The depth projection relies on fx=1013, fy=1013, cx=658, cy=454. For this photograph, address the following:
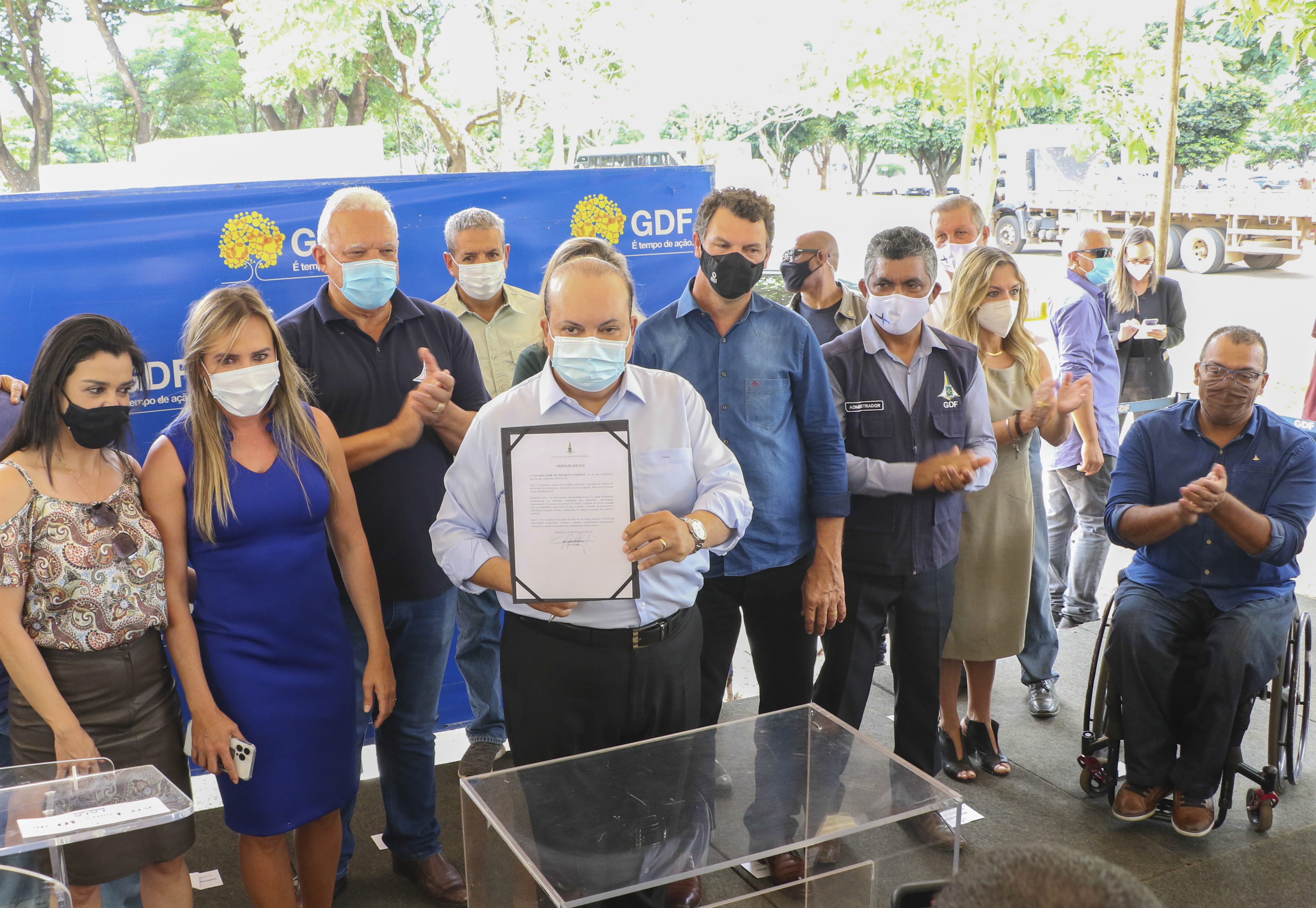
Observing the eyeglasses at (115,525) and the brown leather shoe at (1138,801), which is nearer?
the eyeglasses at (115,525)

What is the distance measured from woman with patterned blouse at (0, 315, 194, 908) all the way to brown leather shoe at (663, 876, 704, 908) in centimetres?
118

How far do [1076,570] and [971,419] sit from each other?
235cm

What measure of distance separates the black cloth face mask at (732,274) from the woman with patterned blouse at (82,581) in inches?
55.0

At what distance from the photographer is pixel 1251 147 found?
7828mm

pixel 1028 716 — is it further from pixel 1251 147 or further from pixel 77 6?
pixel 77 6

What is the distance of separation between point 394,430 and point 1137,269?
4213 millimetres

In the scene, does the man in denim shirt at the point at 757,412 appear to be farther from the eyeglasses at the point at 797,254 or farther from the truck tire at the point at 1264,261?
the truck tire at the point at 1264,261

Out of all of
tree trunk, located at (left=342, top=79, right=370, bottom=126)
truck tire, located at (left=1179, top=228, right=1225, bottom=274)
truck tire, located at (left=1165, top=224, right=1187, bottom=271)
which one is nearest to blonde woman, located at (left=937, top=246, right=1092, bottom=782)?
tree trunk, located at (left=342, top=79, right=370, bottom=126)

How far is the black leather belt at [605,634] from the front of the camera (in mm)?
2141

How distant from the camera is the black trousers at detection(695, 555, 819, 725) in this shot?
2779 mm

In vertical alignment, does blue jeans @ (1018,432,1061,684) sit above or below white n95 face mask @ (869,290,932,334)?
below

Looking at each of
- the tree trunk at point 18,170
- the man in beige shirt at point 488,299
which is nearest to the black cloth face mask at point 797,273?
the man in beige shirt at point 488,299

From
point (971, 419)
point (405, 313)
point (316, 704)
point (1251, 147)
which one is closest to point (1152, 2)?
point (1251, 147)

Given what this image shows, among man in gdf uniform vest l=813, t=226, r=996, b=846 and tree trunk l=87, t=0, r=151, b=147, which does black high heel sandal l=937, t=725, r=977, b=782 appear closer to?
man in gdf uniform vest l=813, t=226, r=996, b=846
